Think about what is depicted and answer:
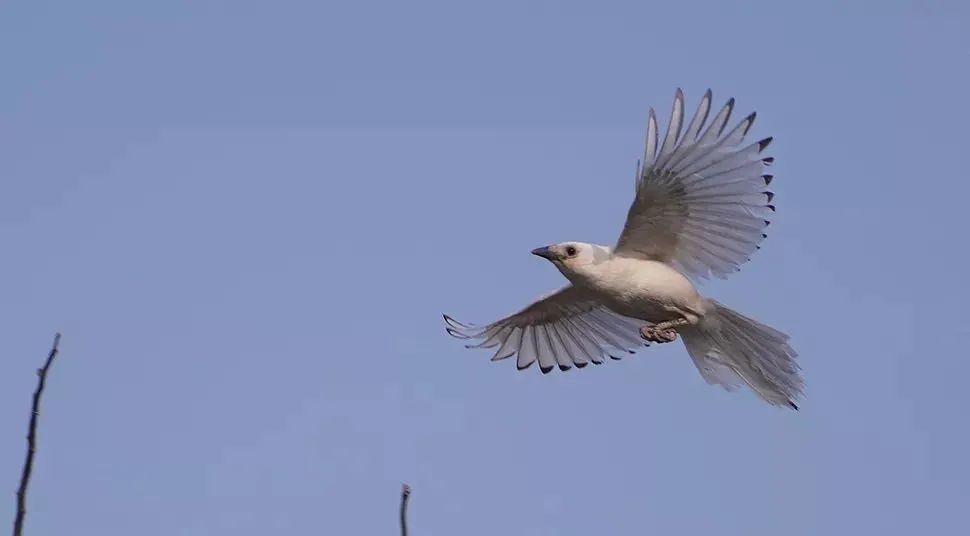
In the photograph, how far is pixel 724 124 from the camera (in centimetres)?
812

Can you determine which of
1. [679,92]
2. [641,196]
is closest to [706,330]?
[641,196]

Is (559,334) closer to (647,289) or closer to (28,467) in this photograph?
(647,289)

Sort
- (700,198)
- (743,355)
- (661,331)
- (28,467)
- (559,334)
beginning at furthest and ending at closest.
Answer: (559,334) → (743,355) → (661,331) → (700,198) → (28,467)

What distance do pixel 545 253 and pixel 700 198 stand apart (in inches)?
41.8

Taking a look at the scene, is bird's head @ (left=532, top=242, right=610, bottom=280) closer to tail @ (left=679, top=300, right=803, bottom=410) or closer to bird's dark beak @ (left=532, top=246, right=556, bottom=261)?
bird's dark beak @ (left=532, top=246, right=556, bottom=261)

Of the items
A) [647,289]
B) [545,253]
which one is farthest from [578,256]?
[647,289]

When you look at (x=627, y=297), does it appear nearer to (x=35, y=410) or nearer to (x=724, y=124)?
(x=724, y=124)

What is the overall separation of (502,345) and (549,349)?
1.18 feet

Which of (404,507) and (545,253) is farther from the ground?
(545,253)

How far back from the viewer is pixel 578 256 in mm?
8797

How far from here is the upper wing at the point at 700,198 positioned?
8.18m

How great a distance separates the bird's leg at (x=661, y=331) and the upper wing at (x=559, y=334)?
3.73ft

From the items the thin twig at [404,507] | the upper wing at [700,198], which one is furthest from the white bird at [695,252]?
the thin twig at [404,507]

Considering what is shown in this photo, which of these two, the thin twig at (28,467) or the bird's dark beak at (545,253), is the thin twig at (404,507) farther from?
the bird's dark beak at (545,253)
